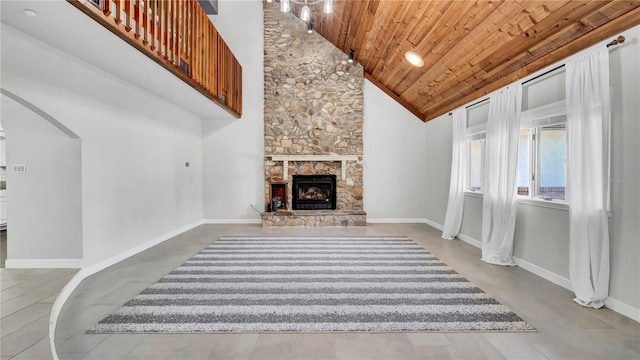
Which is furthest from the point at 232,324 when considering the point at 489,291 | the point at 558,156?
the point at 558,156

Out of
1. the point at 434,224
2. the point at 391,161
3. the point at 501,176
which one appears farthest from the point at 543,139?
the point at 391,161

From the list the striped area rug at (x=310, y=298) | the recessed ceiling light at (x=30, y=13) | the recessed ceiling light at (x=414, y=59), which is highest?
the recessed ceiling light at (x=414, y=59)

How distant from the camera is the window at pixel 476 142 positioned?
13.4ft

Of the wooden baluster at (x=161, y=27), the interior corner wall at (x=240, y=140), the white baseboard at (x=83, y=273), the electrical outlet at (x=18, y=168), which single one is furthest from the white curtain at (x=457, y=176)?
the electrical outlet at (x=18, y=168)

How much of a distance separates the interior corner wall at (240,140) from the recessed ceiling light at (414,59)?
127 inches

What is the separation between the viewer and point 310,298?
7.88 feet

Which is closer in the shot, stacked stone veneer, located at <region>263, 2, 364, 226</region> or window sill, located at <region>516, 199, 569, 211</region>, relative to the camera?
window sill, located at <region>516, 199, 569, 211</region>

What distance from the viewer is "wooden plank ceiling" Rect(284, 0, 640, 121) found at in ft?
7.63

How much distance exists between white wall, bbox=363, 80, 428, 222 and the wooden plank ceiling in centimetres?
41

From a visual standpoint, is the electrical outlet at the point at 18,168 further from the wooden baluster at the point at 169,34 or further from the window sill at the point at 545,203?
the window sill at the point at 545,203

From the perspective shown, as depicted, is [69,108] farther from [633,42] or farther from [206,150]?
[633,42]

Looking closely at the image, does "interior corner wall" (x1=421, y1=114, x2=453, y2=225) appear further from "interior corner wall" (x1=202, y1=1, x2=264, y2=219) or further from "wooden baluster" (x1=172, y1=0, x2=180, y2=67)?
"wooden baluster" (x1=172, y1=0, x2=180, y2=67)

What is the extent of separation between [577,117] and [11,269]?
6.12 meters

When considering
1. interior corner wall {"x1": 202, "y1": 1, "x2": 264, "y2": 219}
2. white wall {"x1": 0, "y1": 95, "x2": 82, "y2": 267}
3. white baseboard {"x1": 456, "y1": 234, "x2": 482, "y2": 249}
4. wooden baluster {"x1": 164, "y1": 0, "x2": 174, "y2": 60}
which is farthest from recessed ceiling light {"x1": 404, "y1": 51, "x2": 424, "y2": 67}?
white wall {"x1": 0, "y1": 95, "x2": 82, "y2": 267}
